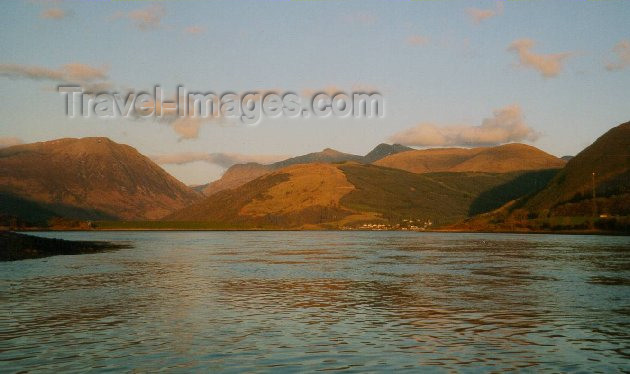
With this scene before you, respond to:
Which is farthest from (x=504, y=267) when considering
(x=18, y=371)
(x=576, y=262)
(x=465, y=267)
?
(x=18, y=371)

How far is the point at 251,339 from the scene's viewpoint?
31.2 metres

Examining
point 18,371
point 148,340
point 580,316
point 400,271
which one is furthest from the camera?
point 400,271

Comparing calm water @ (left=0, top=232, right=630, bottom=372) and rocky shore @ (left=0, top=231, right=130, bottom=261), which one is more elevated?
rocky shore @ (left=0, top=231, right=130, bottom=261)

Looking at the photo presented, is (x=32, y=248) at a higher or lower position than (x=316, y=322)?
higher

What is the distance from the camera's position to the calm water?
26.2 meters

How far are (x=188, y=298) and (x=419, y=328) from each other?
21672mm

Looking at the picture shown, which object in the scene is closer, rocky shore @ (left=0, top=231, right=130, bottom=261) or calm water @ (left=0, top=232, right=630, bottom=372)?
calm water @ (left=0, top=232, right=630, bottom=372)

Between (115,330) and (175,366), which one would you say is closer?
(175,366)

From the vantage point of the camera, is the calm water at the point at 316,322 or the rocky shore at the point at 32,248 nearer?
the calm water at the point at 316,322

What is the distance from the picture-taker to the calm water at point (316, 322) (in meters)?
26.2

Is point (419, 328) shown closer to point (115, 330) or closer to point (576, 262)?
point (115, 330)

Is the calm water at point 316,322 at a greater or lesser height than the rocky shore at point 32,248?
lesser

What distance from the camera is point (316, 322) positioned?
36.6m

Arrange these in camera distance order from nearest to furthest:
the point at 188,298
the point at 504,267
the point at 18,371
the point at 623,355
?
the point at 18,371
the point at 623,355
the point at 188,298
the point at 504,267
